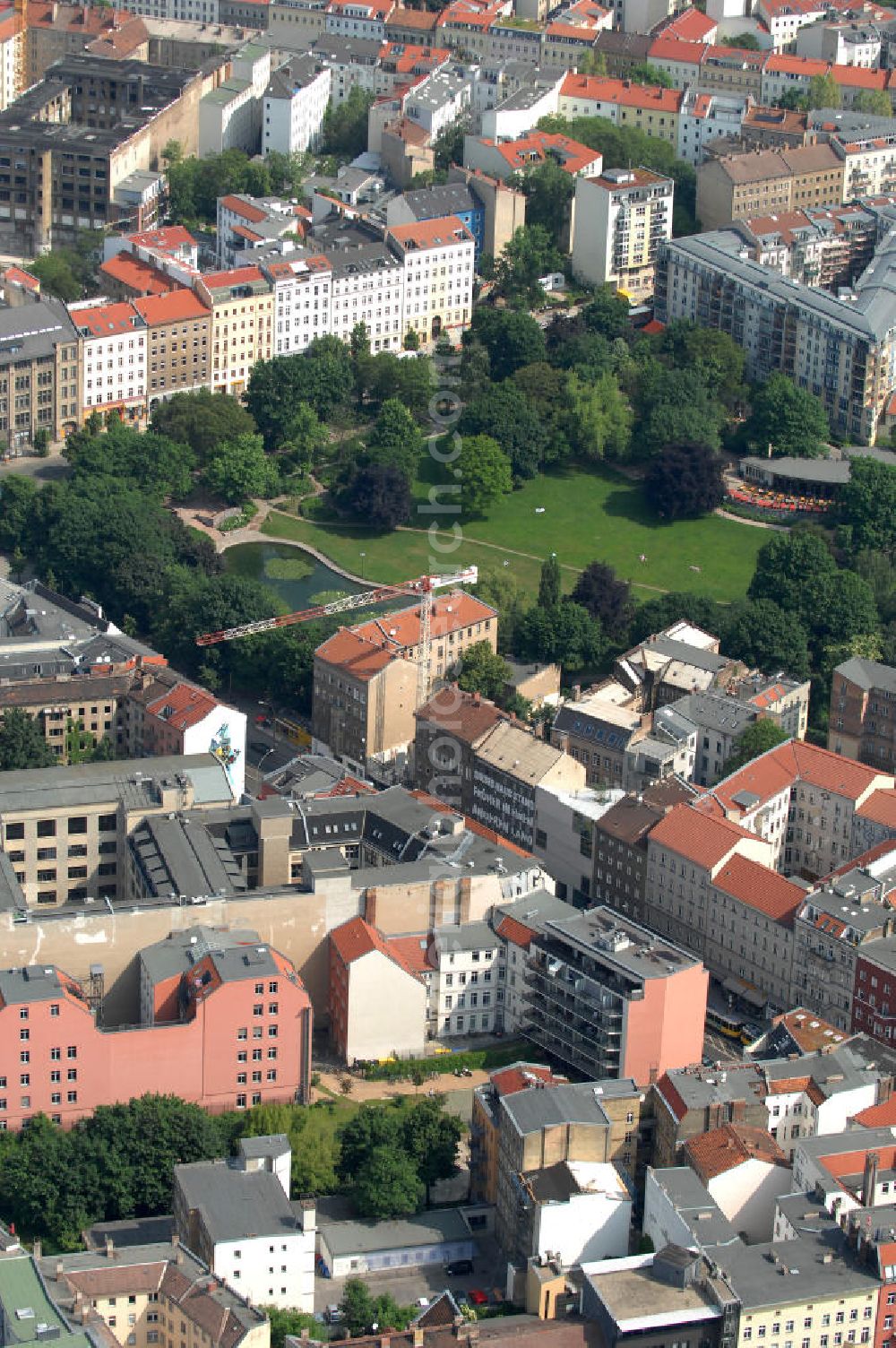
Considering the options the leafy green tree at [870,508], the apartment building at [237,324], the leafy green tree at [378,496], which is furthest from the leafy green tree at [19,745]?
the leafy green tree at [870,508]

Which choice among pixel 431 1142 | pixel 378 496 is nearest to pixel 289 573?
pixel 378 496

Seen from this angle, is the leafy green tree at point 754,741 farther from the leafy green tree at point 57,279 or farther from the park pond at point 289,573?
the leafy green tree at point 57,279

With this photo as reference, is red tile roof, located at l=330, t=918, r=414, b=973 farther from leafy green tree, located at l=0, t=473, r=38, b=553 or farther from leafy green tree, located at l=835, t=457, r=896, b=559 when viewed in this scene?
leafy green tree, located at l=835, t=457, r=896, b=559

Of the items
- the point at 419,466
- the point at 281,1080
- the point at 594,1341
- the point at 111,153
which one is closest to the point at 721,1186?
the point at 594,1341

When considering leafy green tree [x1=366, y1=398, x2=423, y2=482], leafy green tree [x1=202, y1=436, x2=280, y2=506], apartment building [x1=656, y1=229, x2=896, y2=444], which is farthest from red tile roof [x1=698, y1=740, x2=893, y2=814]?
apartment building [x1=656, y1=229, x2=896, y2=444]

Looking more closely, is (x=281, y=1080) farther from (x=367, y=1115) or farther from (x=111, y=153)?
(x=111, y=153)

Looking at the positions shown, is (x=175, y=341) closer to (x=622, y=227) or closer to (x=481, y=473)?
(x=481, y=473)
